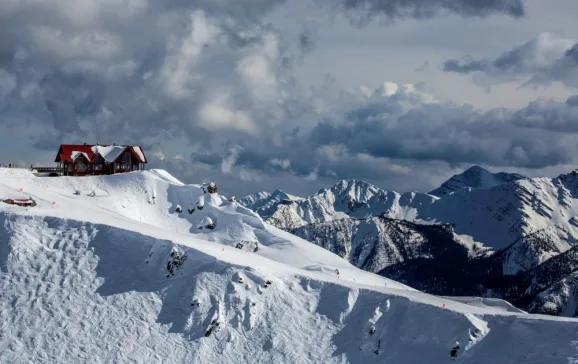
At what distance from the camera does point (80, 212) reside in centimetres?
9681

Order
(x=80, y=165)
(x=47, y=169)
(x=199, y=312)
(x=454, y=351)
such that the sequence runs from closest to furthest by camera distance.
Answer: (x=454, y=351) < (x=199, y=312) < (x=47, y=169) < (x=80, y=165)

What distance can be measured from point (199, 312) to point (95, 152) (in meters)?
81.8

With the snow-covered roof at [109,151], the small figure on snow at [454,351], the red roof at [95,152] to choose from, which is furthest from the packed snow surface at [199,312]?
the snow-covered roof at [109,151]

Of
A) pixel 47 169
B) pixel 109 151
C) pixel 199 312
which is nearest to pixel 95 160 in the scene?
Answer: pixel 109 151

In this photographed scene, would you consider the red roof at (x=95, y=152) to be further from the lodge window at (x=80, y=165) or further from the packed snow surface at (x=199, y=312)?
the packed snow surface at (x=199, y=312)

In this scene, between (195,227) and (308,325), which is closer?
(308,325)

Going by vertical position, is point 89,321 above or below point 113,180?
below

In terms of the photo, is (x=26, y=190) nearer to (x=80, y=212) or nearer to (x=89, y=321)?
(x=80, y=212)

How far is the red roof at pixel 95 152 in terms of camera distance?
474ft

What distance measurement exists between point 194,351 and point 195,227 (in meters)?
52.8

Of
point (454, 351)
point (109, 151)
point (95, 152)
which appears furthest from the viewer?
point (109, 151)

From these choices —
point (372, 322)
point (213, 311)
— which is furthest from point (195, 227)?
point (372, 322)

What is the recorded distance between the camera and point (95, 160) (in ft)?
485

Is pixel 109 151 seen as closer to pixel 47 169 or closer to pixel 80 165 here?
pixel 80 165
